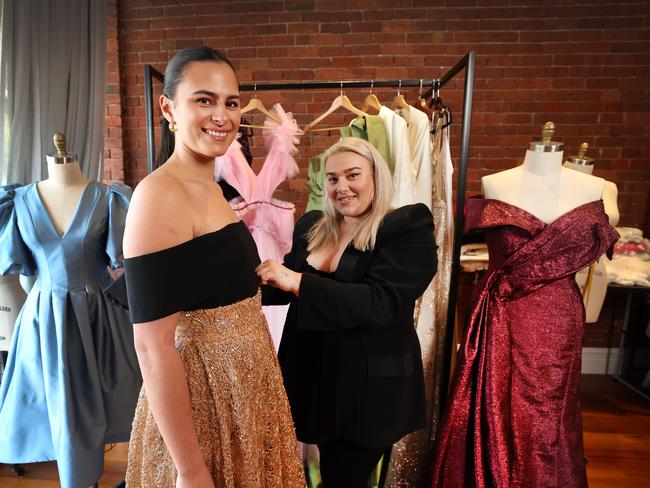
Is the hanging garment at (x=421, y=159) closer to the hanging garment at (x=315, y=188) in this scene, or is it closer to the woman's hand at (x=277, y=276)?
the hanging garment at (x=315, y=188)

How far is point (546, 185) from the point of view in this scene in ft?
5.29

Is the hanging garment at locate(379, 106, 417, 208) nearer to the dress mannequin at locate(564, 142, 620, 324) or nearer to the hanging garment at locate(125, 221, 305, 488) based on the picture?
the hanging garment at locate(125, 221, 305, 488)

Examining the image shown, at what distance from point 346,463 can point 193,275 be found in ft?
2.94

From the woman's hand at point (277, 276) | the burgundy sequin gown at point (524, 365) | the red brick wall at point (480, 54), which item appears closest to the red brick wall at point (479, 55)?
the red brick wall at point (480, 54)

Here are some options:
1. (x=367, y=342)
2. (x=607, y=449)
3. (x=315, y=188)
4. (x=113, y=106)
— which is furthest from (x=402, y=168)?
(x=113, y=106)

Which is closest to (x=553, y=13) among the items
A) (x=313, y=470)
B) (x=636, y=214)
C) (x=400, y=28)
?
(x=400, y=28)

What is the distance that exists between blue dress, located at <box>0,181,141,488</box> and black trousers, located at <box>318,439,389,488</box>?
90 cm

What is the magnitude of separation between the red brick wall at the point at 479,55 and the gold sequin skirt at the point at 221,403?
2418 mm

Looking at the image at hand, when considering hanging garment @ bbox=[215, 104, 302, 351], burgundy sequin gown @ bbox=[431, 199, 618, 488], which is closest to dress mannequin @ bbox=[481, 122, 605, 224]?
burgundy sequin gown @ bbox=[431, 199, 618, 488]

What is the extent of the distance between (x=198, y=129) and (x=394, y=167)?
1108 mm

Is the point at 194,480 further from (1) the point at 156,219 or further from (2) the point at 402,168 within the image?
(2) the point at 402,168

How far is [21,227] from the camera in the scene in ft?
4.83

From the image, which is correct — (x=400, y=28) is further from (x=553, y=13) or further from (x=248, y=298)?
(x=248, y=298)

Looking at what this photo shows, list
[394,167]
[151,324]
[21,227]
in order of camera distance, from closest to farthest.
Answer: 1. [151,324]
2. [21,227]
3. [394,167]
